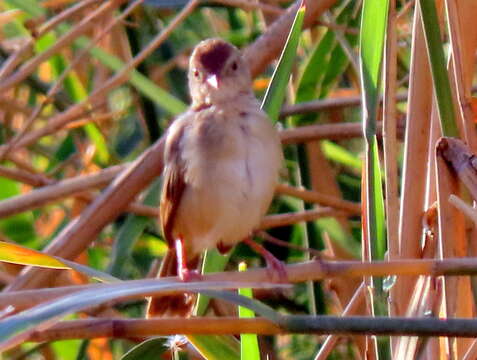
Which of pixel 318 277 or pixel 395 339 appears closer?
pixel 318 277

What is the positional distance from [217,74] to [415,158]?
77cm

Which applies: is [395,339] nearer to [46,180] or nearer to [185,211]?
[185,211]

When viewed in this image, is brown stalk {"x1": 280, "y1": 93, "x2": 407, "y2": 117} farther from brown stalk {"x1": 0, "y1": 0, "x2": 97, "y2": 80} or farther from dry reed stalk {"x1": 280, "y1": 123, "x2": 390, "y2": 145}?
brown stalk {"x1": 0, "y1": 0, "x2": 97, "y2": 80}

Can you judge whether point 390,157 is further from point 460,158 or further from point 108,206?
point 108,206

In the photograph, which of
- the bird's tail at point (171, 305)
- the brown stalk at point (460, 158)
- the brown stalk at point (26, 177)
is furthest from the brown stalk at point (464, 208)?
the brown stalk at point (26, 177)

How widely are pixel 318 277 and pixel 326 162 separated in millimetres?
1736

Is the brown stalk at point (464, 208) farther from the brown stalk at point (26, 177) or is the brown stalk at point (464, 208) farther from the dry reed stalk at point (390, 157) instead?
the brown stalk at point (26, 177)

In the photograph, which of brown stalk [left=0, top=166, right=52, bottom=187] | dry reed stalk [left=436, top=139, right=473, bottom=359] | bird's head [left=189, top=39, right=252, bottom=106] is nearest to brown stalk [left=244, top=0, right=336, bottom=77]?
bird's head [left=189, top=39, right=252, bottom=106]

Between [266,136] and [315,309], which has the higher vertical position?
[266,136]

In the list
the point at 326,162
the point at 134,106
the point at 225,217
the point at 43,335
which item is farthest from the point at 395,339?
the point at 134,106

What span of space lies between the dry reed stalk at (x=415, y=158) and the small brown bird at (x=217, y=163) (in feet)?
1.49

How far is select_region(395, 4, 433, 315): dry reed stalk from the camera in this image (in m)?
2.03

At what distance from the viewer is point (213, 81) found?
264 centimetres

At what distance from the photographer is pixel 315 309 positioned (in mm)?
2842
